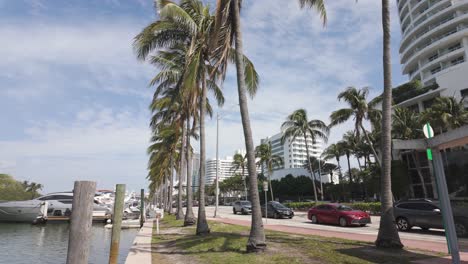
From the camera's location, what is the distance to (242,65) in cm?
1195

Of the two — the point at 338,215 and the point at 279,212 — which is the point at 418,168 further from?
the point at 338,215

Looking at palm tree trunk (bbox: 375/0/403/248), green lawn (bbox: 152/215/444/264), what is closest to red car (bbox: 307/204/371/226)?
green lawn (bbox: 152/215/444/264)

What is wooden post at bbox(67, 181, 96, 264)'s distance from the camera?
4816 mm

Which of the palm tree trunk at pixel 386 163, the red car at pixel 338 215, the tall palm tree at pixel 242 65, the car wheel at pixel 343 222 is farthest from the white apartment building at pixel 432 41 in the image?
the tall palm tree at pixel 242 65

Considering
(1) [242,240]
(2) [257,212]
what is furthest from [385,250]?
(1) [242,240]

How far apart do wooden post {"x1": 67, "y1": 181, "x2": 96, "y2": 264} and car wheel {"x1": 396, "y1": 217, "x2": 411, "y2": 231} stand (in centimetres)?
1796

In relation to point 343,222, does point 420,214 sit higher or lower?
higher

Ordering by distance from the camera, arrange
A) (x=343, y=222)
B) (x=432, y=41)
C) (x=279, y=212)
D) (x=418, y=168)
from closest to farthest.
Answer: (x=343, y=222)
(x=279, y=212)
(x=418, y=168)
(x=432, y=41)

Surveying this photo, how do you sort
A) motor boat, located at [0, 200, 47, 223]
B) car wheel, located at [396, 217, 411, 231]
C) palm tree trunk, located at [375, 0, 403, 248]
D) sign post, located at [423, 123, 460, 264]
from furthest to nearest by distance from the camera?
motor boat, located at [0, 200, 47, 223]
car wheel, located at [396, 217, 411, 231]
palm tree trunk, located at [375, 0, 403, 248]
sign post, located at [423, 123, 460, 264]

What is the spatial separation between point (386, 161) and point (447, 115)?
95.6ft

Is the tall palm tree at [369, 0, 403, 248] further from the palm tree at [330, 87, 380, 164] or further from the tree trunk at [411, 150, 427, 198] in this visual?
the tree trunk at [411, 150, 427, 198]

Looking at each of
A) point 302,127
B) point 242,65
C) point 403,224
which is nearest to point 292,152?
point 302,127

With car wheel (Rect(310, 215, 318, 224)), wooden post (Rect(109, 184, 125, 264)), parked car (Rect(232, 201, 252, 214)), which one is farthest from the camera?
parked car (Rect(232, 201, 252, 214))

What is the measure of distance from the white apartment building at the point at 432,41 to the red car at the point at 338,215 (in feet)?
112
